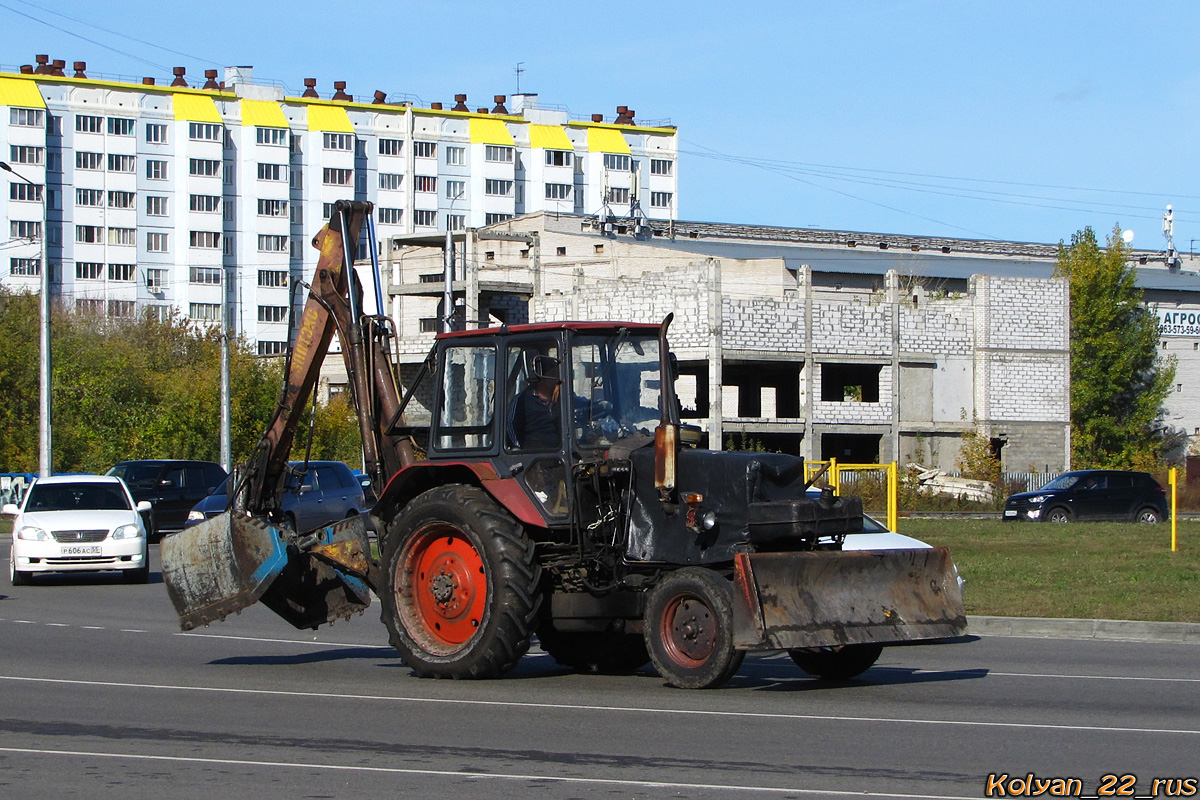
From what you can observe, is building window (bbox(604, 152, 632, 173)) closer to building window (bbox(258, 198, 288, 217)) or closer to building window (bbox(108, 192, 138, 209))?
building window (bbox(258, 198, 288, 217))

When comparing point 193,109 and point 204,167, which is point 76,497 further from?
point 193,109

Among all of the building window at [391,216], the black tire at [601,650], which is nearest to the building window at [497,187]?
the building window at [391,216]

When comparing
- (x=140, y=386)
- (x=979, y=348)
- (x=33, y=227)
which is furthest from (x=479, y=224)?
(x=979, y=348)

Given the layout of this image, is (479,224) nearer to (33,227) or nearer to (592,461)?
(33,227)

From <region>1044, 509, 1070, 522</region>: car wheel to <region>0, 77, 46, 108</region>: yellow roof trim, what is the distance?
8660 cm

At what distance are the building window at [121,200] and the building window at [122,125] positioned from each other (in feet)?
14.2

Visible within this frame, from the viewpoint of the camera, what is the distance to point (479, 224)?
124 m

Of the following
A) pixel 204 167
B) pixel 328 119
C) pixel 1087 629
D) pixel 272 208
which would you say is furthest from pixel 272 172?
pixel 1087 629

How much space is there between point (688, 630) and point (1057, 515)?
31838 millimetres

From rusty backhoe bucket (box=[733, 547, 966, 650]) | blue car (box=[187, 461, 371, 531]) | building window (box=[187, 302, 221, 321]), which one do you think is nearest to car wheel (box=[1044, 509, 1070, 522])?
blue car (box=[187, 461, 371, 531])

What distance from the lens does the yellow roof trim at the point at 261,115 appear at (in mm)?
115125

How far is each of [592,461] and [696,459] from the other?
2.83 feet

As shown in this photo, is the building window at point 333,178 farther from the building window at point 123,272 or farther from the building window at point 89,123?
the building window at point 89,123

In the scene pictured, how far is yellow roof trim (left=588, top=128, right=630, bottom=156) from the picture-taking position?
12912cm
